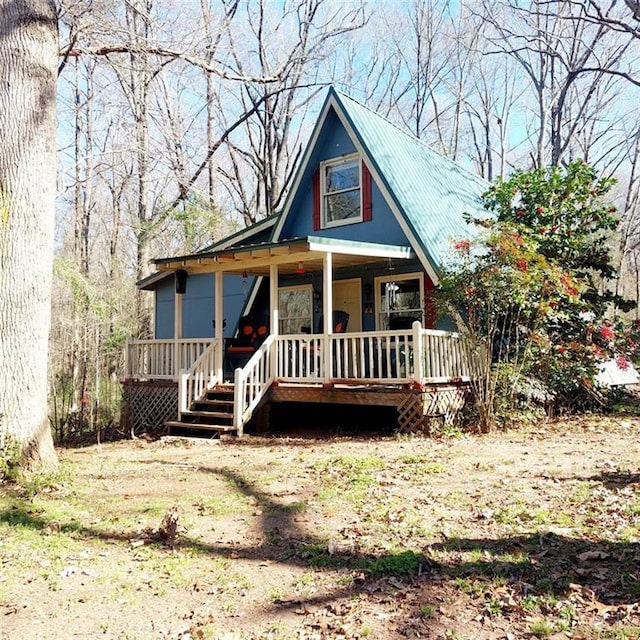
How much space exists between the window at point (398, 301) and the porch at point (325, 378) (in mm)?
1111

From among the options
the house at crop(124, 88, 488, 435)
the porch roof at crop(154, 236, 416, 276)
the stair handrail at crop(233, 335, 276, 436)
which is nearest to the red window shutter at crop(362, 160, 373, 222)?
the house at crop(124, 88, 488, 435)

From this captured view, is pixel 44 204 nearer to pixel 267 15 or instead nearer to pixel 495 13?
pixel 495 13

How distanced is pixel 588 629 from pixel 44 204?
20.2ft

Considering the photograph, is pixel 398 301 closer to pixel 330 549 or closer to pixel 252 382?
pixel 252 382

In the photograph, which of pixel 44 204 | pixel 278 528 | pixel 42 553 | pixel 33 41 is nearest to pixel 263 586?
pixel 278 528

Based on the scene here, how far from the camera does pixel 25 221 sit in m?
6.31

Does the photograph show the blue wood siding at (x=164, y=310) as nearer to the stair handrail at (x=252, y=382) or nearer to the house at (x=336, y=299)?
the house at (x=336, y=299)

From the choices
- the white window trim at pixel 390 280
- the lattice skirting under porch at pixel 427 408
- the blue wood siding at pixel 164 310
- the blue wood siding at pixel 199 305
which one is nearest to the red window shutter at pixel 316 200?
the white window trim at pixel 390 280

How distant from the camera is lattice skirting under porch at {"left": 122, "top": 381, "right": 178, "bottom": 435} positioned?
12180 millimetres

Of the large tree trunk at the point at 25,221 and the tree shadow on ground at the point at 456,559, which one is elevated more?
the large tree trunk at the point at 25,221

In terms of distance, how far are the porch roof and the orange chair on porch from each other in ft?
5.96

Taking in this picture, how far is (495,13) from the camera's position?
20359 mm

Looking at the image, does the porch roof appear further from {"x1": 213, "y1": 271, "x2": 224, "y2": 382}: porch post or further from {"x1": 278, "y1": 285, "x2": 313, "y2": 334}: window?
{"x1": 278, "y1": 285, "x2": 313, "y2": 334}: window

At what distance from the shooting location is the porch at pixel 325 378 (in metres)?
9.62
